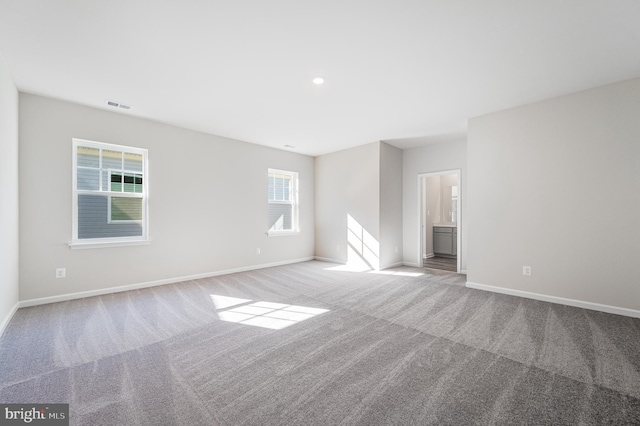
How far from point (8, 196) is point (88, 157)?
120 cm

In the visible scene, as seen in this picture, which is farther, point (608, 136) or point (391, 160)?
point (391, 160)

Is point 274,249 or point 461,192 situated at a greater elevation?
point 461,192

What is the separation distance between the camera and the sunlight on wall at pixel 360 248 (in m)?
5.70

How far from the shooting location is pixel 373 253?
5.72 m

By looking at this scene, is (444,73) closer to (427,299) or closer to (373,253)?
(427,299)

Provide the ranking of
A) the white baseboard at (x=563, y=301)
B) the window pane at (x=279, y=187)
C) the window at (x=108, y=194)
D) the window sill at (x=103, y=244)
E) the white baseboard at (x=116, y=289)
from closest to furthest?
1. the white baseboard at (x=563, y=301)
2. the white baseboard at (x=116, y=289)
3. the window sill at (x=103, y=244)
4. the window at (x=108, y=194)
5. the window pane at (x=279, y=187)

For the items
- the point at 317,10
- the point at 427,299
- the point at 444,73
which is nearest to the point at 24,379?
the point at 317,10

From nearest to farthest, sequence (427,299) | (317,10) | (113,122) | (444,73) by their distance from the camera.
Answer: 1. (317,10)
2. (444,73)
3. (427,299)
4. (113,122)

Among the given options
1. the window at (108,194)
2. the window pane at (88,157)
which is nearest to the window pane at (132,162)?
the window at (108,194)

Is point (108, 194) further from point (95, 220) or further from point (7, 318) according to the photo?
point (7, 318)

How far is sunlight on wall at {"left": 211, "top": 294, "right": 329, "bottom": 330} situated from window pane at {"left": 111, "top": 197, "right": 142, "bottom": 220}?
2.05 metres

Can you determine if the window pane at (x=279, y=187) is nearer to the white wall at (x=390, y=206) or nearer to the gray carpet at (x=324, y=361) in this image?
the white wall at (x=390, y=206)

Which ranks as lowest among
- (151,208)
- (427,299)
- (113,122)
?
(427,299)

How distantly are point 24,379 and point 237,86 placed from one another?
3.26 m
